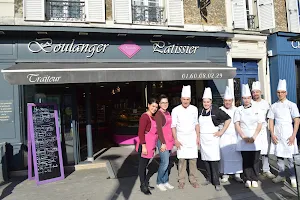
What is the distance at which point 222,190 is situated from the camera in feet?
16.9

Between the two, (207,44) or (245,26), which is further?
(245,26)

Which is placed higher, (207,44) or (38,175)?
(207,44)

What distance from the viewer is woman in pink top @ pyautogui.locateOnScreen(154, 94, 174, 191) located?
493 centimetres

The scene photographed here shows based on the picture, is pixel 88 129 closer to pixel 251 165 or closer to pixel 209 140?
pixel 209 140

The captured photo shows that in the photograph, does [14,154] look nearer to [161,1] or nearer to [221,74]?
[221,74]

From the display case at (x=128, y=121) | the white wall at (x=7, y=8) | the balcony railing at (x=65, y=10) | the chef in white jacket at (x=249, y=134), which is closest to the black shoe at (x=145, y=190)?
the chef in white jacket at (x=249, y=134)

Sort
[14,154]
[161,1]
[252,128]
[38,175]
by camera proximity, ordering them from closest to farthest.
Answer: [252,128] → [38,175] → [14,154] → [161,1]

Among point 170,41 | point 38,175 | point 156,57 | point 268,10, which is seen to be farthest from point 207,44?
point 38,175

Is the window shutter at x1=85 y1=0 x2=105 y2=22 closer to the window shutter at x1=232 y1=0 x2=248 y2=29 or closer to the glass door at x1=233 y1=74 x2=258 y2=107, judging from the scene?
the window shutter at x1=232 y1=0 x2=248 y2=29

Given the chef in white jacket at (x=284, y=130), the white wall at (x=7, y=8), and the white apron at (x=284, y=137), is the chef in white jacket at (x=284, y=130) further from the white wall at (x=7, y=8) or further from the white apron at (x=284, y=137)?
the white wall at (x=7, y=8)

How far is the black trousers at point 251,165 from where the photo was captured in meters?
5.35

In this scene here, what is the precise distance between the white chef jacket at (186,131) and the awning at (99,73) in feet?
5.47

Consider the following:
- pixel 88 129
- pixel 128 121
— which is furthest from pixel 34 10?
pixel 128 121

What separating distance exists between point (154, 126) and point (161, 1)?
5342mm
